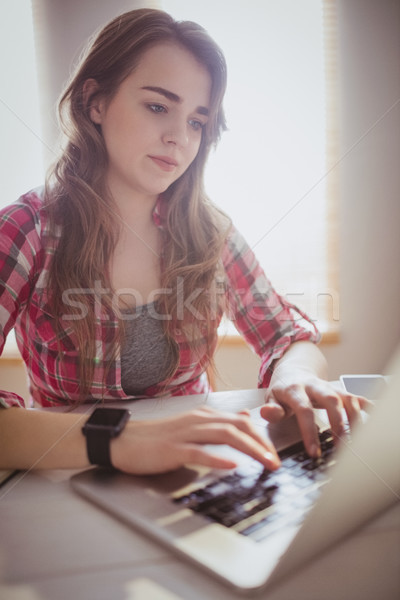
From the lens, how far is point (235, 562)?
13.2 inches

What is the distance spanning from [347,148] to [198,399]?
154cm

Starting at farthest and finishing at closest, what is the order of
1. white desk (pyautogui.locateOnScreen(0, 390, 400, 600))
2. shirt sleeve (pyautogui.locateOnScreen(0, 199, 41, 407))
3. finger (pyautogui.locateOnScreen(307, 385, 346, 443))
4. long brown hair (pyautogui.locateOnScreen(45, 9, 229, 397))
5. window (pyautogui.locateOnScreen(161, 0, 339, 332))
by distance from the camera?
window (pyautogui.locateOnScreen(161, 0, 339, 332))
long brown hair (pyautogui.locateOnScreen(45, 9, 229, 397))
shirt sleeve (pyautogui.locateOnScreen(0, 199, 41, 407))
finger (pyautogui.locateOnScreen(307, 385, 346, 443))
white desk (pyautogui.locateOnScreen(0, 390, 400, 600))

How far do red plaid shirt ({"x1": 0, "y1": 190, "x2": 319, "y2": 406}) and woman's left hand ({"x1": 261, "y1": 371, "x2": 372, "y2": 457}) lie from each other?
245 millimetres

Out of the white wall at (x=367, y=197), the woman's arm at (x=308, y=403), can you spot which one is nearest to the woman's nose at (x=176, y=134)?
the woman's arm at (x=308, y=403)

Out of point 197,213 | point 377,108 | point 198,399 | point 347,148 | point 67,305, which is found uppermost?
point 377,108

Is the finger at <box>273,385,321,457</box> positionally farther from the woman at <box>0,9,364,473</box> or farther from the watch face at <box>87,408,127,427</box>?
the watch face at <box>87,408,127,427</box>

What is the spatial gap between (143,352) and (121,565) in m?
0.56

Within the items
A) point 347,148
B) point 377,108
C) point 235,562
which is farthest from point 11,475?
point 377,108

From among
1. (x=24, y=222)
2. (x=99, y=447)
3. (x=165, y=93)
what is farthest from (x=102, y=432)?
(x=165, y=93)

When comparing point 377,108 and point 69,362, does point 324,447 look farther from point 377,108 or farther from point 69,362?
point 377,108

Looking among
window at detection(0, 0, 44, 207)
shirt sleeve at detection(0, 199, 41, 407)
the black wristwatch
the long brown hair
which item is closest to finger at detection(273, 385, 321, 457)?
the black wristwatch

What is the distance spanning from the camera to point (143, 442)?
504mm

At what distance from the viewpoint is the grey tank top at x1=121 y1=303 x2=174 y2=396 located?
2.91ft

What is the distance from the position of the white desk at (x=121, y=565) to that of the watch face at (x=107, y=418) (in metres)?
0.12
